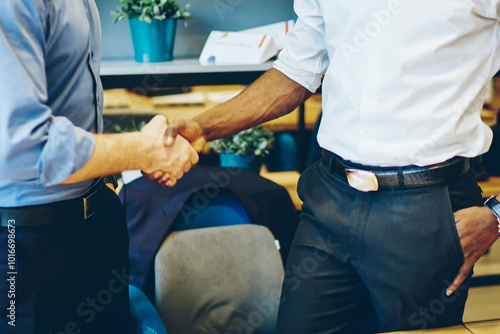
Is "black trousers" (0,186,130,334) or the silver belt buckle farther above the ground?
the silver belt buckle

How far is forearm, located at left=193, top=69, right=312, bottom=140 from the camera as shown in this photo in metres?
1.51

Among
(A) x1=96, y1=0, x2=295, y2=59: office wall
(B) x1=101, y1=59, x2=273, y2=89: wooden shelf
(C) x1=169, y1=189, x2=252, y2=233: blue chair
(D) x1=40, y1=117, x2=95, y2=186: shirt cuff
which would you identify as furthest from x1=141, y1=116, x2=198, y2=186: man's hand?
(A) x1=96, y1=0, x2=295, y2=59: office wall

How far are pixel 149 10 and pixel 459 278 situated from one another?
57.5 inches

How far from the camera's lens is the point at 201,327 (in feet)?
5.53

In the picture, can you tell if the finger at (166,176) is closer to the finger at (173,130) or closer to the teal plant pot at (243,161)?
the finger at (173,130)

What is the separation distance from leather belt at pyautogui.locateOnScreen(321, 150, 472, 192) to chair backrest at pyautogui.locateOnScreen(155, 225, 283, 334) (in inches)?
25.2

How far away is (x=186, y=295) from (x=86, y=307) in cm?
54

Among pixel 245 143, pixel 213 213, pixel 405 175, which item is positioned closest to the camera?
pixel 405 175

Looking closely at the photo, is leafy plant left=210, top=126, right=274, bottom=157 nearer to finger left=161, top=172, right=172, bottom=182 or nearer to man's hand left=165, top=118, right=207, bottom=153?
man's hand left=165, top=118, right=207, bottom=153

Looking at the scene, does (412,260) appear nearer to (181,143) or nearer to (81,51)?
(181,143)

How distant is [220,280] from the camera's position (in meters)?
1.71

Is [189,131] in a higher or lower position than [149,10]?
lower

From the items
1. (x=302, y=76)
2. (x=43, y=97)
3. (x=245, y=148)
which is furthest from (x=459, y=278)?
(x=245, y=148)

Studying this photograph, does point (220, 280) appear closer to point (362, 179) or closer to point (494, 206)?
point (362, 179)
